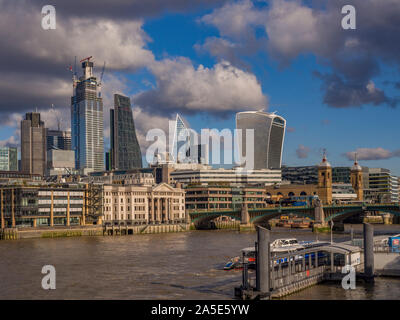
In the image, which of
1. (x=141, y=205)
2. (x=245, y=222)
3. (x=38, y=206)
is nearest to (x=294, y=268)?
(x=38, y=206)

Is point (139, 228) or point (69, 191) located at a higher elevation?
point (69, 191)

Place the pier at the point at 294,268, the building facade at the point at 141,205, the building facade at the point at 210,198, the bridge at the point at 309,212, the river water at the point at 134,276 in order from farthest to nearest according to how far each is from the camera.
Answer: the building facade at the point at 210,198, the building facade at the point at 141,205, the bridge at the point at 309,212, the river water at the point at 134,276, the pier at the point at 294,268

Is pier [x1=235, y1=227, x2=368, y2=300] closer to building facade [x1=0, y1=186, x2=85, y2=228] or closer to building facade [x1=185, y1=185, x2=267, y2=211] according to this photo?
building facade [x1=0, y1=186, x2=85, y2=228]

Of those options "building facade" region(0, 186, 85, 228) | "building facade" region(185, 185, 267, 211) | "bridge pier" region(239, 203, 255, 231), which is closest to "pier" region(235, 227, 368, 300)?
"building facade" region(0, 186, 85, 228)

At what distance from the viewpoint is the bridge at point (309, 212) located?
135m

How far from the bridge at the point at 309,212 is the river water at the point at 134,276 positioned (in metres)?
56.1

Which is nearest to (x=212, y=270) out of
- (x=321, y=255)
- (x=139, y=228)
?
(x=321, y=255)

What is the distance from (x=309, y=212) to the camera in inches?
5778

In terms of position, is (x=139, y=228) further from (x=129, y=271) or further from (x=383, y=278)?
(x=383, y=278)

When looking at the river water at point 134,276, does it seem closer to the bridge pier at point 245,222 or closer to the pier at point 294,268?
the pier at point 294,268

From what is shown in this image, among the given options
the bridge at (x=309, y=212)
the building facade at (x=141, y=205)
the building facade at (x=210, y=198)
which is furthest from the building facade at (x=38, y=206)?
the building facade at (x=210, y=198)

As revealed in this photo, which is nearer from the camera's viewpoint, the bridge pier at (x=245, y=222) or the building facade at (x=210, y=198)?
the bridge pier at (x=245, y=222)

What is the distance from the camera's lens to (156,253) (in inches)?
3223
